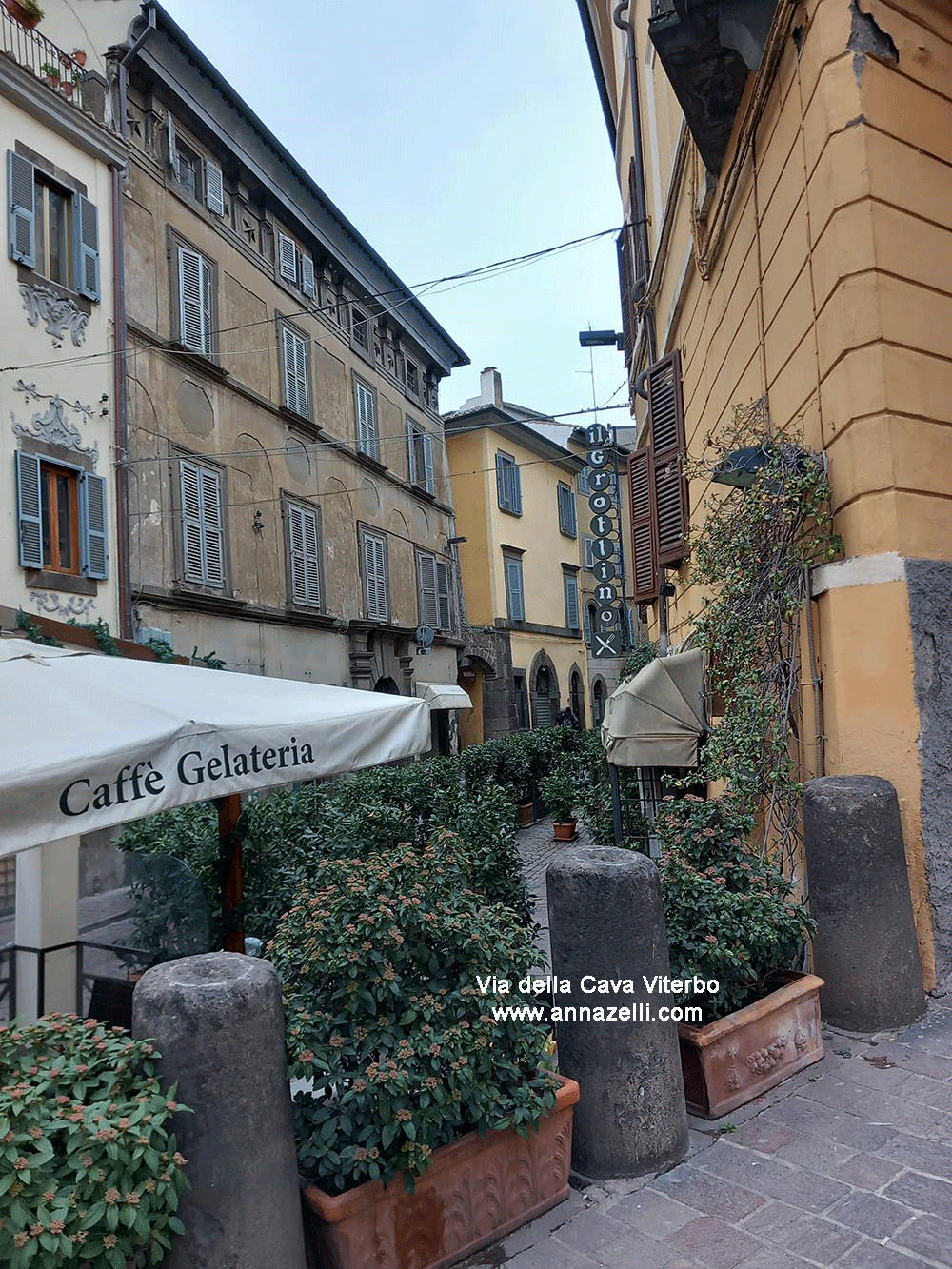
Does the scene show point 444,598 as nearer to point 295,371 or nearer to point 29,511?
point 295,371

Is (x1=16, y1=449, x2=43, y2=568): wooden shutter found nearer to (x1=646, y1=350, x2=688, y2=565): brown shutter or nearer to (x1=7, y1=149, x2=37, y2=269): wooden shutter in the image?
(x1=7, y1=149, x2=37, y2=269): wooden shutter

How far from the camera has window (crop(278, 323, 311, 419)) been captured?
16.6 metres

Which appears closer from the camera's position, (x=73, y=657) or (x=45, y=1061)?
(x=45, y=1061)

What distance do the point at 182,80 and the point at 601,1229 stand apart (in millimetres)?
16507

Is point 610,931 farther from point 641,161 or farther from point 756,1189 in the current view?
point 641,161

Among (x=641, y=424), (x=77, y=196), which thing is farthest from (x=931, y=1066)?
(x=77, y=196)

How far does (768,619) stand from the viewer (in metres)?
5.34

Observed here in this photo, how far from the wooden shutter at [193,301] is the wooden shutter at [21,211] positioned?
116 inches

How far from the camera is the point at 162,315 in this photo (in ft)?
44.2

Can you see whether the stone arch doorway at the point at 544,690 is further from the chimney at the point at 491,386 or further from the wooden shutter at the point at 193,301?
the wooden shutter at the point at 193,301

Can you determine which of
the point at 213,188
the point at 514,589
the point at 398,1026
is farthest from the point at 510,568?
the point at 398,1026

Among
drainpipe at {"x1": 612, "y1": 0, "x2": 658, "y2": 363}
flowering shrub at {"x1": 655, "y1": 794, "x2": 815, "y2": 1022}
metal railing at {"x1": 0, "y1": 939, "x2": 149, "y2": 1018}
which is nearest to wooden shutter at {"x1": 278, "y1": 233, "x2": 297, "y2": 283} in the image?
drainpipe at {"x1": 612, "y1": 0, "x2": 658, "y2": 363}

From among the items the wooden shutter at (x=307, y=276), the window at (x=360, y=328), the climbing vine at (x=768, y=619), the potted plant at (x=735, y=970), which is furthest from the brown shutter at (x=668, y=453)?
the window at (x=360, y=328)

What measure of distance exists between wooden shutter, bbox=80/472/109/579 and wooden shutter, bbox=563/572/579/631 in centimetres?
2018
